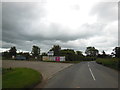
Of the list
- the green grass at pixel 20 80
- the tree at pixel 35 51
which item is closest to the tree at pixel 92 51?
the tree at pixel 35 51

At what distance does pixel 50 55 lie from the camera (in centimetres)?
8556

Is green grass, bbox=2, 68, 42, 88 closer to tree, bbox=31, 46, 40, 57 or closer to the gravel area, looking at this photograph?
the gravel area

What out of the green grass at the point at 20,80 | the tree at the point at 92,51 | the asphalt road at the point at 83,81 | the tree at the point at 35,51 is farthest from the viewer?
the tree at the point at 92,51

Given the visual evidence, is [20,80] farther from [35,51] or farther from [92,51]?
[92,51]

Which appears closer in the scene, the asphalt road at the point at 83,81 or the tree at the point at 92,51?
the asphalt road at the point at 83,81

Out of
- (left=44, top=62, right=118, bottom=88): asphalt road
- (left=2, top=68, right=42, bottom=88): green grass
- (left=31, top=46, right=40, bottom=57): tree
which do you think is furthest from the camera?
(left=31, top=46, right=40, bottom=57): tree

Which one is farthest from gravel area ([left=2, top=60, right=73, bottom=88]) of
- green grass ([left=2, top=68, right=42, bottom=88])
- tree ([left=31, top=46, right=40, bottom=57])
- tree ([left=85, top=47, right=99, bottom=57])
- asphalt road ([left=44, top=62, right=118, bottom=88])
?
tree ([left=85, top=47, right=99, bottom=57])

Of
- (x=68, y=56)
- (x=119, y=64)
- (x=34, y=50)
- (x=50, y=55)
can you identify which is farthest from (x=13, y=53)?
(x=119, y=64)

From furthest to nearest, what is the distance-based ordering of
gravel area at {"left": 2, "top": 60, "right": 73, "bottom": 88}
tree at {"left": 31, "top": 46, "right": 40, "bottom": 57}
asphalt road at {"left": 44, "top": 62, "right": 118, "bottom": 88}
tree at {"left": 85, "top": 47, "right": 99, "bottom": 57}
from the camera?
tree at {"left": 85, "top": 47, "right": 99, "bottom": 57} < tree at {"left": 31, "top": 46, "right": 40, "bottom": 57} < gravel area at {"left": 2, "top": 60, "right": 73, "bottom": 88} < asphalt road at {"left": 44, "top": 62, "right": 118, "bottom": 88}

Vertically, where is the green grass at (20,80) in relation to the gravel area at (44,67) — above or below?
above

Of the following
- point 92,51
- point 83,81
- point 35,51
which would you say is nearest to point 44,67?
point 83,81

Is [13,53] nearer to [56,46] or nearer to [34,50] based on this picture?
[34,50]

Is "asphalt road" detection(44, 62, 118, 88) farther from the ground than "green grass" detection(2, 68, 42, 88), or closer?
closer

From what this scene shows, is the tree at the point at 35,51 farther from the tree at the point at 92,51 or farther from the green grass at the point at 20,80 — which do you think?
the green grass at the point at 20,80
